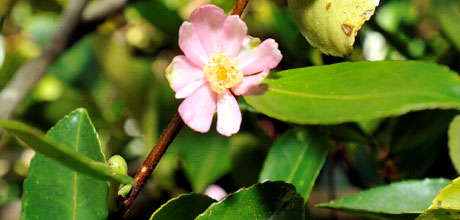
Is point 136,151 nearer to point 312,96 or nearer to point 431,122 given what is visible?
point 431,122

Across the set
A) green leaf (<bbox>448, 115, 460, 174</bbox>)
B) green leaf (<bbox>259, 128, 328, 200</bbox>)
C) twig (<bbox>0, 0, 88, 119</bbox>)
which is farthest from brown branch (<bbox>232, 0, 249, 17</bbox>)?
twig (<bbox>0, 0, 88, 119</bbox>)

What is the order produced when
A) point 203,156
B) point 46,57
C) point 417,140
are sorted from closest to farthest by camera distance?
point 417,140
point 203,156
point 46,57

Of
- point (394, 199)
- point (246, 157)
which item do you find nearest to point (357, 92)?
point (394, 199)

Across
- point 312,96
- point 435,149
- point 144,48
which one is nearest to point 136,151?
point 144,48

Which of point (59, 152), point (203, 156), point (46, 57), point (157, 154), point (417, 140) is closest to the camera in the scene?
point (59, 152)

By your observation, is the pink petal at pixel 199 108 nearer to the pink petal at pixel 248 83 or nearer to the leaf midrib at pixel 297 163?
the pink petal at pixel 248 83

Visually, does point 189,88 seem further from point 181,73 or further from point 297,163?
point 297,163
